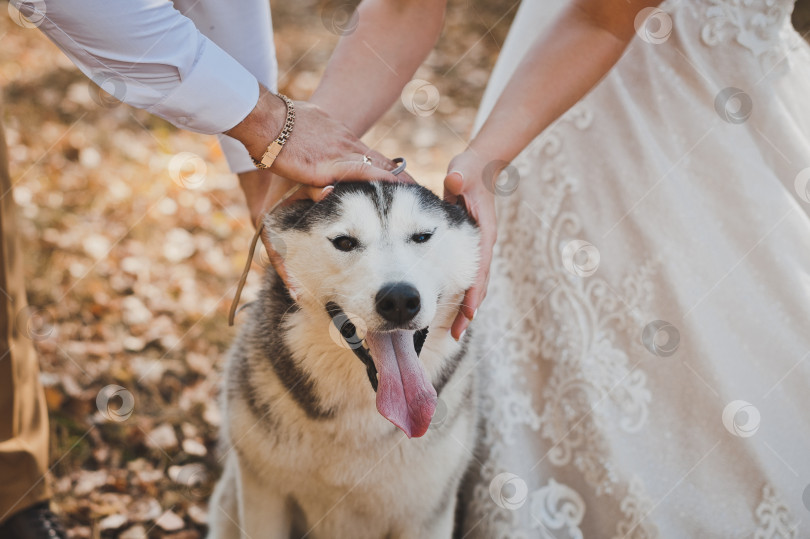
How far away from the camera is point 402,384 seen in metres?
1.78

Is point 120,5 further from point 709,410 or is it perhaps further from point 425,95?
point 709,410

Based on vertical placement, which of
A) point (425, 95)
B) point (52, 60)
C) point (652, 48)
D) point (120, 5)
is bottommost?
point (52, 60)

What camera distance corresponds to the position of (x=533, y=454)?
246 centimetres

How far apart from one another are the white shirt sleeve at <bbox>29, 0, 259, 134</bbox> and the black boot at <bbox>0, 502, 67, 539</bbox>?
60.1 inches

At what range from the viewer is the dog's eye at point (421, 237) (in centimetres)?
185

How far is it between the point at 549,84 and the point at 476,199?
47cm

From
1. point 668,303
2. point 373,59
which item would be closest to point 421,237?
point 373,59

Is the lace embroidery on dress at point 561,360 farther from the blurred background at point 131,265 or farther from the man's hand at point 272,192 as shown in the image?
the blurred background at point 131,265

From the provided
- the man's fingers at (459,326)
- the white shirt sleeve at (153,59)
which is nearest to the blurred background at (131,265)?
the white shirt sleeve at (153,59)

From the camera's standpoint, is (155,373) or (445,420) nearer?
(445,420)

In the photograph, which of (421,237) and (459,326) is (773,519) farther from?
(421,237)

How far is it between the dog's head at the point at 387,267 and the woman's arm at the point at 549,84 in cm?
22

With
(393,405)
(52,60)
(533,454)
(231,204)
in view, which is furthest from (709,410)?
(52,60)

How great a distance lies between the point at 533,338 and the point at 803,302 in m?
0.89
